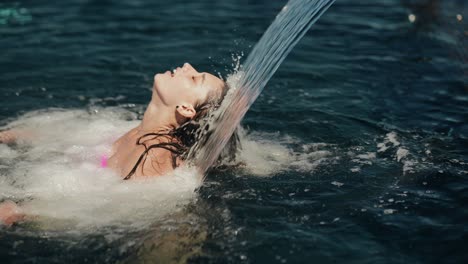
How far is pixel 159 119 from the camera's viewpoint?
637 centimetres

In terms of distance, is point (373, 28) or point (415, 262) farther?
point (373, 28)

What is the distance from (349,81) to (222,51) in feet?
7.21

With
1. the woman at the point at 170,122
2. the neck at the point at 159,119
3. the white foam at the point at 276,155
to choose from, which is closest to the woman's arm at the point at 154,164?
the woman at the point at 170,122

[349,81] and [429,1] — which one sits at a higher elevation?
[429,1]

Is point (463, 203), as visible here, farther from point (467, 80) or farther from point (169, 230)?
point (467, 80)

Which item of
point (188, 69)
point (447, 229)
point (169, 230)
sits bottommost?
point (169, 230)

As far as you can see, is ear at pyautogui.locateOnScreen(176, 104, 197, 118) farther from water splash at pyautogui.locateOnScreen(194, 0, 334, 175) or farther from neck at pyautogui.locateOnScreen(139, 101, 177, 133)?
water splash at pyautogui.locateOnScreen(194, 0, 334, 175)

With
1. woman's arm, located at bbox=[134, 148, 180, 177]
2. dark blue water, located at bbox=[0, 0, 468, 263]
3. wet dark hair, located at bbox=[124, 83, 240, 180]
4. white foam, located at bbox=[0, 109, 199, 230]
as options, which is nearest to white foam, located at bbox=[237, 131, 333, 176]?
dark blue water, located at bbox=[0, 0, 468, 263]

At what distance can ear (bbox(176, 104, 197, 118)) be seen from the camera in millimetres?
6164

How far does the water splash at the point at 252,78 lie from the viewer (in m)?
6.44

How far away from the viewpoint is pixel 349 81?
9539mm

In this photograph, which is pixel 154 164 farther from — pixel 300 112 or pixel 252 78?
→ pixel 300 112

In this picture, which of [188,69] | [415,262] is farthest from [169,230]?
[415,262]

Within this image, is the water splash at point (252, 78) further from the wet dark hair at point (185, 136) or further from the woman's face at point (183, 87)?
the woman's face at point (183, 87)
